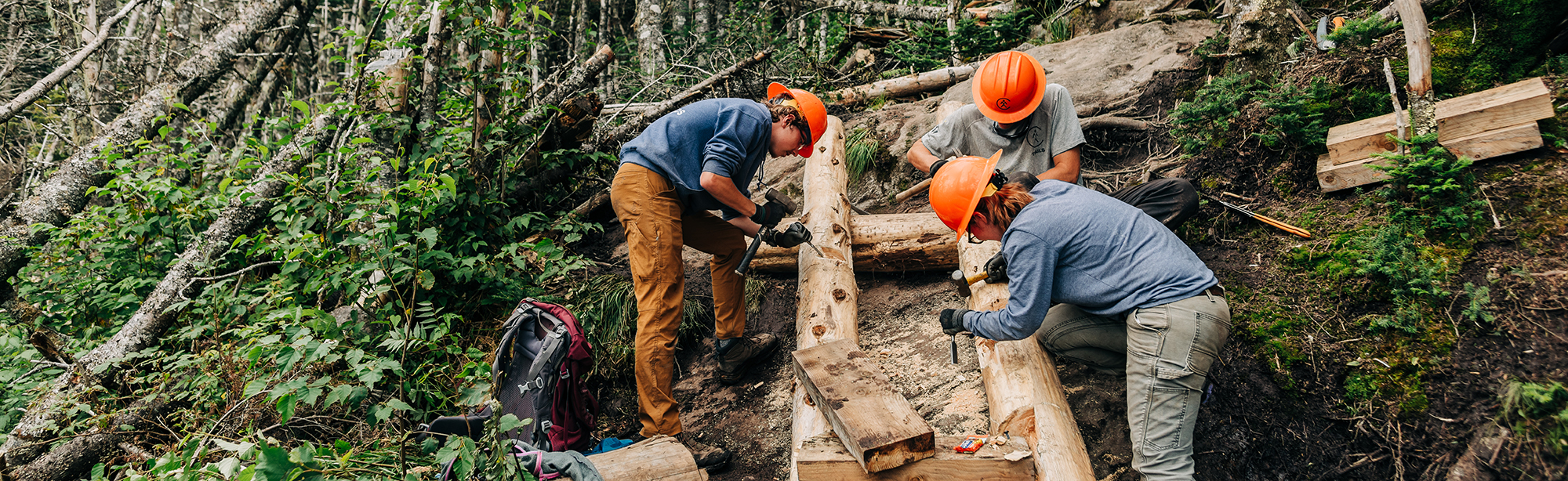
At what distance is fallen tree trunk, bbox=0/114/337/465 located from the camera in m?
3.36

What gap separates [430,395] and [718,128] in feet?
6.43

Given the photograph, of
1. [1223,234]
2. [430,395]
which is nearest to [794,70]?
[1223,234]

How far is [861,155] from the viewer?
5340mm

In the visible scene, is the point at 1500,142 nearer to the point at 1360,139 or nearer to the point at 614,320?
the point at 1360,139

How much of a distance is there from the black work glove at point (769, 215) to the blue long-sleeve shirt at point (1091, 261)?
1.53 metres

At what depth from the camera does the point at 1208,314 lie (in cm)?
241

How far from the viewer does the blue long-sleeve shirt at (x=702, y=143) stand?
3361 mm

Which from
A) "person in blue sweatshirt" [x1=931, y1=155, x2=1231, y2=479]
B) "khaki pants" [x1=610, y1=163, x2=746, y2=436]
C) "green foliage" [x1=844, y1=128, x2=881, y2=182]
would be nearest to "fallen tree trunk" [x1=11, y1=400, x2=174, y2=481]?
"khaki pants" [x1=610, y1=163, x2=746, y2=436]

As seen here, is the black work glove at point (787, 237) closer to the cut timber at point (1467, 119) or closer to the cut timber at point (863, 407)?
the cut timber at point (863, 407)

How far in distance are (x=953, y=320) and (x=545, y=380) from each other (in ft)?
6.15

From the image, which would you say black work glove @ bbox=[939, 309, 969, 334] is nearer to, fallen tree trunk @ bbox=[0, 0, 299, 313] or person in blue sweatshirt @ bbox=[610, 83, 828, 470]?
person in blue sweatshirt @ bbox=[610, 83, 828, 470]

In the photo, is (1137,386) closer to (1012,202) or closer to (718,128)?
(1012,202)

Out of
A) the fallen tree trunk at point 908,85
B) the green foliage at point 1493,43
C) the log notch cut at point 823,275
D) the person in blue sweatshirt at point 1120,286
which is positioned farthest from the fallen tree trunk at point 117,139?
the green foliage at point 1493,43

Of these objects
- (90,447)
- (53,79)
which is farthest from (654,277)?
(53,79)
